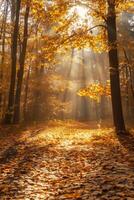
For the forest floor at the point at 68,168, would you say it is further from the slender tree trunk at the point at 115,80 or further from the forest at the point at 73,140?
the slender tree trunk at the point at 115,80

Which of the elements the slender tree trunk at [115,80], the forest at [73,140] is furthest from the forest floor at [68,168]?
the slender tree trunk at [115,80]

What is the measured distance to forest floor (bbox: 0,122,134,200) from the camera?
6.86 m

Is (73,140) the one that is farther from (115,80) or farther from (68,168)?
(68,168)

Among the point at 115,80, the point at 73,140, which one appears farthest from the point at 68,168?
the point at 115,80

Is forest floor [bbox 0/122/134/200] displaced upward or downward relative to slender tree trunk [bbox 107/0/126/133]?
downward

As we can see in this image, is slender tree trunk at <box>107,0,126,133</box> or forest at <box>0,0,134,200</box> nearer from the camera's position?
forest at <box>0,0,134,200</box>

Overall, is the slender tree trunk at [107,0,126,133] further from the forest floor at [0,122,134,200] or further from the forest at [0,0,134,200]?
the forest floor at [0,122,134,200]

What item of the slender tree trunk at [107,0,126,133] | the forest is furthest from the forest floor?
the slender tree trunk at [107,0,126,133]

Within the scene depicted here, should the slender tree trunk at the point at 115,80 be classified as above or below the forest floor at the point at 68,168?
above

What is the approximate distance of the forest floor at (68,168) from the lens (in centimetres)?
686

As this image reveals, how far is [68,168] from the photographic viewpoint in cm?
910

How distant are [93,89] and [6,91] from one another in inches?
596

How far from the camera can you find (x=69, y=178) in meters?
8.08

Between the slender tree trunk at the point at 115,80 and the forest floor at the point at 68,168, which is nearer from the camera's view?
the forest floor at the point at 68,168
